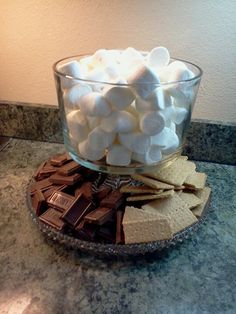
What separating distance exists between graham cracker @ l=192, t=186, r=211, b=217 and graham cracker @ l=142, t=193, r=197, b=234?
0.02 meters

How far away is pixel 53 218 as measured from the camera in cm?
53

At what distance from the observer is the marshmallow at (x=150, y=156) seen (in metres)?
0.52

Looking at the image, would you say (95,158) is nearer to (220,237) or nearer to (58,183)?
(58,183)

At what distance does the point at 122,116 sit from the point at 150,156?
9cm

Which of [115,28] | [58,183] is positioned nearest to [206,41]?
[115,28]

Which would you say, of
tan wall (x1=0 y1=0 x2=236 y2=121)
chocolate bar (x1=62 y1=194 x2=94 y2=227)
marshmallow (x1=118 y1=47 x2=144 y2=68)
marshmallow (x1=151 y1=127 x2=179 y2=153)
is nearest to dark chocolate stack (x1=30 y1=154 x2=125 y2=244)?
chocolate bar (x1=62 y1=194 x2=94 y2=227)

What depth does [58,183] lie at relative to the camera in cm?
59

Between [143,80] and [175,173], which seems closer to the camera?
[143,80]

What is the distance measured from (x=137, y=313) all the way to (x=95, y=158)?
244 mm

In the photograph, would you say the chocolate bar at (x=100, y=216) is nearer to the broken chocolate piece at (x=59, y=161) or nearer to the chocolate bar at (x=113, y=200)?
the chocolate bar at (x=113, y=200)

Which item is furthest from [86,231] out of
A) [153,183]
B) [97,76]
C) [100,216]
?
[97,76]

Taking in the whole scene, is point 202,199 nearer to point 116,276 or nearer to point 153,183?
point 153,183

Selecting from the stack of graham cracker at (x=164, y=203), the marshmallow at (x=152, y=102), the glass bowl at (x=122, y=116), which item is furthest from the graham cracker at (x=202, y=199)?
the marshmallow at (x=152, y=102)

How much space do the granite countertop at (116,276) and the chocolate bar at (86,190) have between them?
0.10 metres
